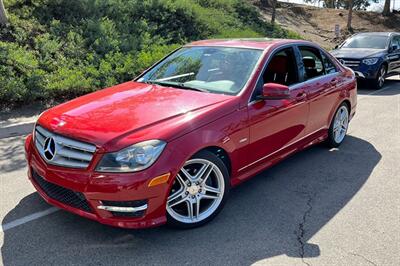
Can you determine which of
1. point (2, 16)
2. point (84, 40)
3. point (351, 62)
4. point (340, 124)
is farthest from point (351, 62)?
point (2, 16)

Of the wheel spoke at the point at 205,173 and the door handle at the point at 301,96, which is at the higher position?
the door handle at the point at 301,96

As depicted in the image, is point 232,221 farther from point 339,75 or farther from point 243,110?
point 339,75

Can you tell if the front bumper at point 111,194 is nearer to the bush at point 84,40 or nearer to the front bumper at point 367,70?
the bush at point 84,40

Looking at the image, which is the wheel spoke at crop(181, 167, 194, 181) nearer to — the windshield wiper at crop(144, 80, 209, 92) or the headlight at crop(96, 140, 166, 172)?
the headlight at crop(96, 140, 166, 172)

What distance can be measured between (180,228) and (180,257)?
1.29 feet

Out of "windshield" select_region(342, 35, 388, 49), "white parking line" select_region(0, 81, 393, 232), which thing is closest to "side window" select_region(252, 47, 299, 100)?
"white parking line" select_region(0, 81, 393, 232)

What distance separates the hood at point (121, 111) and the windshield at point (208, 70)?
206 millimetres

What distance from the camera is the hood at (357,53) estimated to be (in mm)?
12047

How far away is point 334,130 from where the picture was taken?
19.7 feet

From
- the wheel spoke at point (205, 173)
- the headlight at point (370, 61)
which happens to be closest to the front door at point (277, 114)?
the wheel spoke at point (205, 173)

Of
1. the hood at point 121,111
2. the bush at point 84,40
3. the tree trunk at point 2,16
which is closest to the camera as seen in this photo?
the hood at point 121,111

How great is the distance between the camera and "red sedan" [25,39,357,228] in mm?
3250

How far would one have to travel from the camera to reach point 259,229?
3.76 m

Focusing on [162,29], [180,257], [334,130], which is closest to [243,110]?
[180,257]
